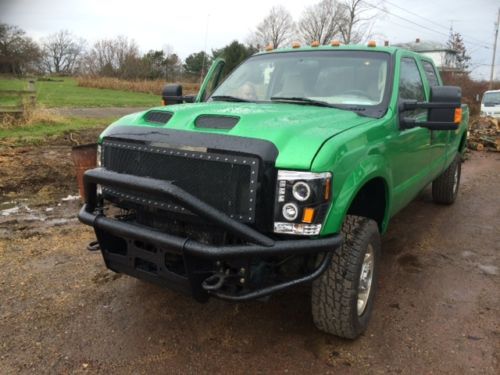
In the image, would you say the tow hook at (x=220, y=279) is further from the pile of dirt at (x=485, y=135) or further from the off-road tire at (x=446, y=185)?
the pile of dirt at (x=485, y=135)

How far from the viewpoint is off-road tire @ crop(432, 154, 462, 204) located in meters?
6.16

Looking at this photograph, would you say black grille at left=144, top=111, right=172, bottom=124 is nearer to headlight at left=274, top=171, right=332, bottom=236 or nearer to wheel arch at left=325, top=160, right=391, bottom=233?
headlight at left=274, top=171, right=332, bottom=236

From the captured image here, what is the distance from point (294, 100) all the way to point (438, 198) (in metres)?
3.60

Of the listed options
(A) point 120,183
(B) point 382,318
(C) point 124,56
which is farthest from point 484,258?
(C) point 124,56

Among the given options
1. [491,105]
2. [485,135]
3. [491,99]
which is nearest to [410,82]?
[485,135]

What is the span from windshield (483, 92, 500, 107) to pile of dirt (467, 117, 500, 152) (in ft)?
5.11

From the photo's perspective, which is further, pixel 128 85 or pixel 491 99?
pixel 128 85

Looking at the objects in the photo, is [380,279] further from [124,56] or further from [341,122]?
[124,56]

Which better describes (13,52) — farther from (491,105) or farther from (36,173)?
(491,105)

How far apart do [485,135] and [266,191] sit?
1263 cm

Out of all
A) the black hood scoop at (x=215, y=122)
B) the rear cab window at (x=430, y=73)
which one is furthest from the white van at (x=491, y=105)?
the black hood scoop at (x=215, y=122)

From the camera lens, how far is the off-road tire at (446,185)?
616cm

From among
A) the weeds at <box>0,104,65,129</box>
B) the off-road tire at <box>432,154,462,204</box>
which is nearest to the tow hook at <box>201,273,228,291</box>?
the off-road tire at <box>432,154,462,204</box>

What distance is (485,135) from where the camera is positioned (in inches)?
516
